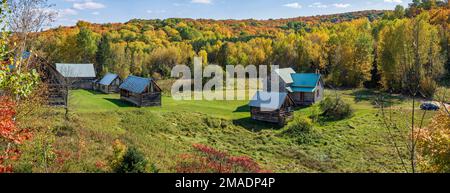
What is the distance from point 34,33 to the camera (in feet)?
60.8

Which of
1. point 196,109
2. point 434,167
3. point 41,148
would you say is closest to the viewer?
point 434,167

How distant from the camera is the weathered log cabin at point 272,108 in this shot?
127 feet

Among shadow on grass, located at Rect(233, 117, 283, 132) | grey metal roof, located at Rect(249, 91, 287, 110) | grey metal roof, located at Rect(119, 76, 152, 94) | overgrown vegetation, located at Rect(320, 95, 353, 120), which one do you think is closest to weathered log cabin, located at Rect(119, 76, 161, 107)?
grey metal roof, located at Rect(119, 76, 152, 94)

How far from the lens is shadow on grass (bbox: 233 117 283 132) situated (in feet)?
122

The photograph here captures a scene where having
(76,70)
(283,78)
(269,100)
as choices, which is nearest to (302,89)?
(283,78)

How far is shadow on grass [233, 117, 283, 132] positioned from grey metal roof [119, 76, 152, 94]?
11762 mm

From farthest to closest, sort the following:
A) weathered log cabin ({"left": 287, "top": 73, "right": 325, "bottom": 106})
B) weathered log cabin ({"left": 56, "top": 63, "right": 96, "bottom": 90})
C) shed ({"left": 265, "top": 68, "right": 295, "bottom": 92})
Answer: weathered log cabin ({"left": 56, "top": 63, "right": 96, "bottom": 90}), shed ({"left": 265, "top": 68, "right": 295, "bottom": 92}), weathered log cabin ({"left": 287, "top": 73, "right": 325, "bottom": 106})

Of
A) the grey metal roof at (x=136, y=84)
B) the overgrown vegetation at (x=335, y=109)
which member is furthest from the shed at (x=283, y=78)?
the grey metal roof at (x=136, y=84)

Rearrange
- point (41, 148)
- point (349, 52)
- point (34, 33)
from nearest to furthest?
point (41, 148) < point (34, 33) < point (349, 52)

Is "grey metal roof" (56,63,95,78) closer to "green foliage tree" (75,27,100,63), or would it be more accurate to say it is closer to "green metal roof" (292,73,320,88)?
"green foliage tree" (75,27,100,63)

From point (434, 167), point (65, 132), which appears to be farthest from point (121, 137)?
point (434, 167)

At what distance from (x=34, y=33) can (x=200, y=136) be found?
18.4 m

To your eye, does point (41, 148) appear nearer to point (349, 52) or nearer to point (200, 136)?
point (200, 136)
